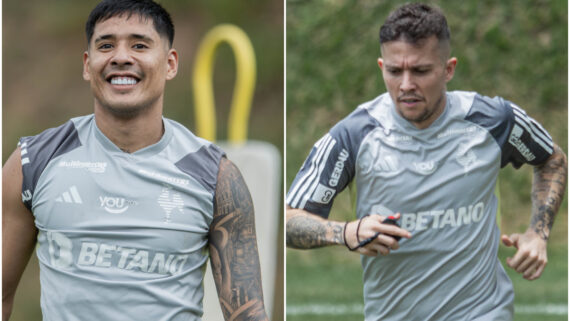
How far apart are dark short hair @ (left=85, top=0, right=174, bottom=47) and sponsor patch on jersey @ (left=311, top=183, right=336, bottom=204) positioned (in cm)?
77

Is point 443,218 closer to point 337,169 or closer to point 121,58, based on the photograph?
point 337,169

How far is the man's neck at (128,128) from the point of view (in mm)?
2676

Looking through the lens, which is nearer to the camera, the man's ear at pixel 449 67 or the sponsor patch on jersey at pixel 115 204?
the sponsor patch on jersey at pixel 115 204

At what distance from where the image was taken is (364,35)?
22.5ft

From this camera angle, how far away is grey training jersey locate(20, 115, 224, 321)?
101 inches

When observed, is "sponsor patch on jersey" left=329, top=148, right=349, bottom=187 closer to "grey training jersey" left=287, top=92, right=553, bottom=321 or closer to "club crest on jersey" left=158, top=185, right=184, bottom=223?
"grey training jersey" left=287, top=92, right=553, bottom=321

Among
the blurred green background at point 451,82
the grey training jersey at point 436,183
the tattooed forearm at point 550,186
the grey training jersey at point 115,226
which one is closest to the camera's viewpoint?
the grey training jersey at point 115,226

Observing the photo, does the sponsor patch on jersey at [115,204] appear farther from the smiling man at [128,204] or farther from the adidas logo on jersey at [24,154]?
the adidas logo on jersey at [24,154]

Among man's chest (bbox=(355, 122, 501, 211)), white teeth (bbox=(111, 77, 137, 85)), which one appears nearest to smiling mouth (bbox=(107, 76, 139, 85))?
white teeth (bbox=(111, 77, 137, 85))

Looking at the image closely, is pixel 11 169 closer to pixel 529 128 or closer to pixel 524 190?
pixel 529 128

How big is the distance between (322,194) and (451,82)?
3.24 metres

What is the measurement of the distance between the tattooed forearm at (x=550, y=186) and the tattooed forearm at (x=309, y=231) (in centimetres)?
83

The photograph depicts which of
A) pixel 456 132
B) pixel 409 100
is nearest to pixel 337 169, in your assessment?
pixel 409 100

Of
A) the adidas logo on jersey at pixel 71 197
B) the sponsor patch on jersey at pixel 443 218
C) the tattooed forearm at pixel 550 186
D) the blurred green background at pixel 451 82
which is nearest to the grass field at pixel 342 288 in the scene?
the blurred green background at pixel 451 82
